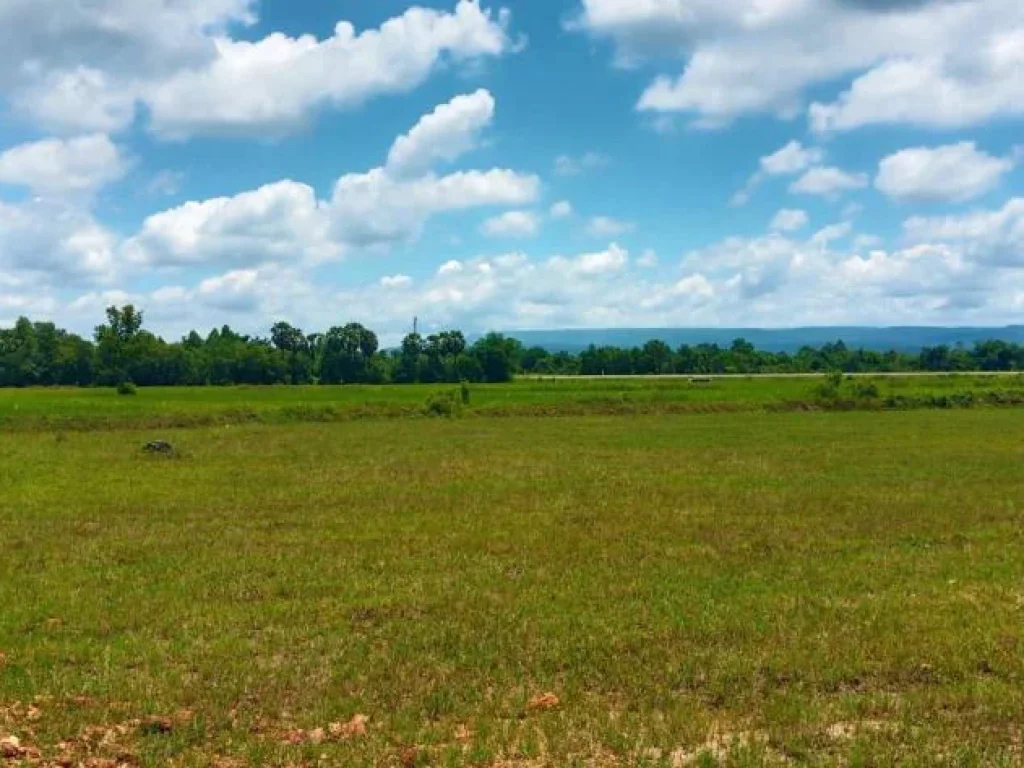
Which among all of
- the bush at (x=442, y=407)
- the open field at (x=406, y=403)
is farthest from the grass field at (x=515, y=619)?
the bush at (x=442, y=407)

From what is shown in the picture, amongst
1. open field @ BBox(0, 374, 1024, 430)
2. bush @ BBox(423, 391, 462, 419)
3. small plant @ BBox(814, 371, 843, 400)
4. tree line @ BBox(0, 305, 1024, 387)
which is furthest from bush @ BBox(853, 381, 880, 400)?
tree line @ BBox(0, 305, 1024, 387)

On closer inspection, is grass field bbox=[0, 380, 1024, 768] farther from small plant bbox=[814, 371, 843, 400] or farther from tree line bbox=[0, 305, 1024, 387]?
tree line bbox=[0, 305, 1024, 387]

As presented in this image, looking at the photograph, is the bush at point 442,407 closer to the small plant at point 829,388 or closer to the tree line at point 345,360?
the small plant at point 829,388

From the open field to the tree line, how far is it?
1166 inches

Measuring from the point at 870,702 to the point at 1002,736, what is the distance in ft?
3.48

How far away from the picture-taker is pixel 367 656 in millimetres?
9266

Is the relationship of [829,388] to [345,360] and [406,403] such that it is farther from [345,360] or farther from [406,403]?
[345,360]

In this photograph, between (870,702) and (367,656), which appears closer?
(870,702)

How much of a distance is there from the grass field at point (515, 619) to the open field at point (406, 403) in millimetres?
27447

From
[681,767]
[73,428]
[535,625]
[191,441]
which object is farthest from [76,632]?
[73,428]

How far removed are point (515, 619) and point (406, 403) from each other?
2059 inches

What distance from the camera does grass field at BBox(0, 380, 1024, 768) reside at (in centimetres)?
716

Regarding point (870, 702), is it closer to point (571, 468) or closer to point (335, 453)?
point (571, 468)

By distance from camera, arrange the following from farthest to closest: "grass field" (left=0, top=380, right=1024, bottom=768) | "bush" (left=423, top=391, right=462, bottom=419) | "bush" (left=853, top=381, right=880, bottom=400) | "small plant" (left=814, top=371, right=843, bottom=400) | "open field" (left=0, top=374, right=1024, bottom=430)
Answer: "small plant" (left=814, top=371, right=843, bottom=400) < "bush" (left=853, top=381, right=880, bottom=400) < "bush" (left=423, top=391, right=462, bottom=419) < "open field" (left=0, top=374, right=1024, bottom=430) < "grass field" (left=0, top=380, right=1024, bottom=768)
